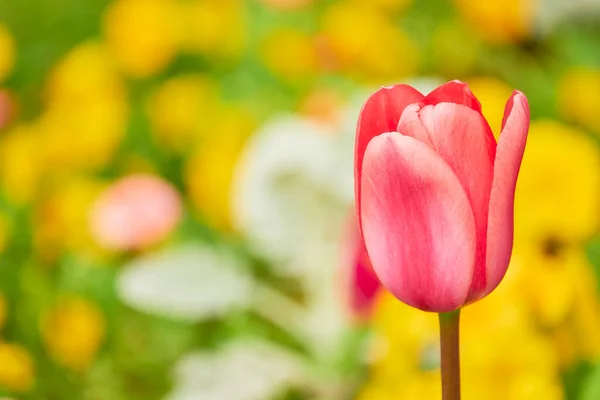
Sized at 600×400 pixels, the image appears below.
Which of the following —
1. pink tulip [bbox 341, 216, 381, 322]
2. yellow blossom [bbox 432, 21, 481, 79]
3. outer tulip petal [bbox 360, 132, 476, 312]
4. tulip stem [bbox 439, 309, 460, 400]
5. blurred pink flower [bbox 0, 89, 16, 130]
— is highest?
yellow blossom [bbox 432, 21, 481, 79]

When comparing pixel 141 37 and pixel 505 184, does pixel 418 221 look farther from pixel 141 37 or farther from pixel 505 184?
pixel 141 37

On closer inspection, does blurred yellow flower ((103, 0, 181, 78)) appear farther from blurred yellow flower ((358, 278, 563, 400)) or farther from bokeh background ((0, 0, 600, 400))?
blurred yellow flower ((358, 278, 563, 400))

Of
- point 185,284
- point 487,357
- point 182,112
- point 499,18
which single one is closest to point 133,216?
point 185,284

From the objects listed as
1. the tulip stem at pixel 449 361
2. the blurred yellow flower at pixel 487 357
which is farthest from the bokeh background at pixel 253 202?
the tulip stem at pixel 449 361

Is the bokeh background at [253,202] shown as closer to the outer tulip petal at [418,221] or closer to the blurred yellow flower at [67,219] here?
the blurred yellow flower at [67,219]

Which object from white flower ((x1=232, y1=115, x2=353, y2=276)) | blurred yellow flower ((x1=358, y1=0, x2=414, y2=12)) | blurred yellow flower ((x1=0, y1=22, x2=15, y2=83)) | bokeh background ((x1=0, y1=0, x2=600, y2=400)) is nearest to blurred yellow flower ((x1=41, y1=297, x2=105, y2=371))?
bokeh background ((x1=0, y1=0, x2=600, y2=400))
